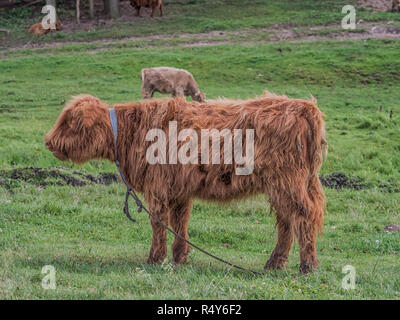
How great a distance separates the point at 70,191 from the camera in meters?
9.90

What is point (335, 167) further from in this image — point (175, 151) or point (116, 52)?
point (116, 52)

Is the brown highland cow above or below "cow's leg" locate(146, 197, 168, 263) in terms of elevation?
above

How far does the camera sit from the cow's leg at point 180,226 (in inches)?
263

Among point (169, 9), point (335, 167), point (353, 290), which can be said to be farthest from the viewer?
point (169, 9)

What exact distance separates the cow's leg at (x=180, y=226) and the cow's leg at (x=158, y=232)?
229mm

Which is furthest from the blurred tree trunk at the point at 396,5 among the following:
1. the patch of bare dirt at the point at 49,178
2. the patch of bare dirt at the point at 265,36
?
the patch of bare dirt at the point at 49,178

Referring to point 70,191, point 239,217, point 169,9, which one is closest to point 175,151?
point 239,217

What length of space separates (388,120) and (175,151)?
9762mm

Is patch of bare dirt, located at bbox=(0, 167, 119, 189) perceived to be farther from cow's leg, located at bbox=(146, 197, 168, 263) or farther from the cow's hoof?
the cow's hoof

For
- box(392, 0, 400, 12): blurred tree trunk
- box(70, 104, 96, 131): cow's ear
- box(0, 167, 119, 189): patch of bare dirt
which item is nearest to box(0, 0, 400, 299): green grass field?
box(0, 167, 119, 189): patch of bare dirt

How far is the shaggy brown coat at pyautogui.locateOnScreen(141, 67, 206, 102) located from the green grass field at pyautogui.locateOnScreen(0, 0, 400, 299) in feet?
1.62

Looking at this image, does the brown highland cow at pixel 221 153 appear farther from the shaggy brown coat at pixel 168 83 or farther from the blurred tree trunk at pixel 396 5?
the blurred tree trunk at pixel 396 5

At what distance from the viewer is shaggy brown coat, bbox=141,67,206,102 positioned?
57.5ft

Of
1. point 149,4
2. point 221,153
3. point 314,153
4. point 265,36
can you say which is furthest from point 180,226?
point 149,4
